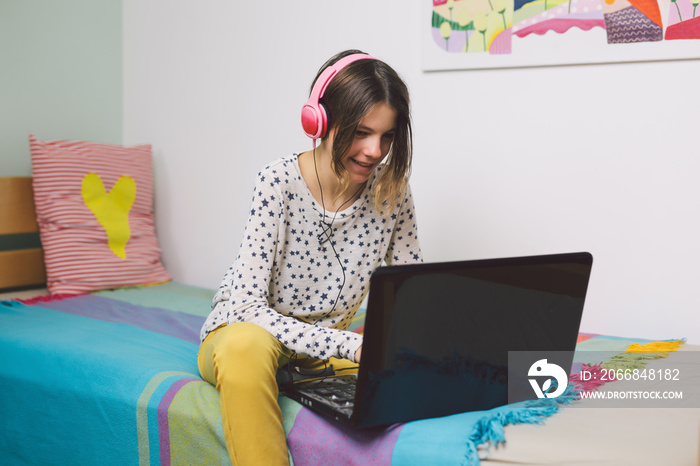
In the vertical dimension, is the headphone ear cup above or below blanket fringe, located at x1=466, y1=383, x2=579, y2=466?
above

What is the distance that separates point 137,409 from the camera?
45.0 inches

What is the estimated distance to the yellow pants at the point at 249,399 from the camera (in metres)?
0.91

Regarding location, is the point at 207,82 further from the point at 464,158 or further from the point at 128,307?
the point at 464,158

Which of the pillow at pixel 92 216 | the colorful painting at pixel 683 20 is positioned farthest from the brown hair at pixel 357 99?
the pillow at pixel 92 216

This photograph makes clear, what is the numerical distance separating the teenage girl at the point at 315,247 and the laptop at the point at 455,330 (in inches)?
4.4

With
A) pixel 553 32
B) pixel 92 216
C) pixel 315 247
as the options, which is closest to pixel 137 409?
pixel 315 247

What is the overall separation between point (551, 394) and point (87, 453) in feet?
2.92

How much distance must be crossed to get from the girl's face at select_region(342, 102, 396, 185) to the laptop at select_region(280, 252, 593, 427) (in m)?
0.35

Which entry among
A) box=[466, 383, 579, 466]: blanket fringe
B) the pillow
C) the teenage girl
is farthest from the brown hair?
the pillow

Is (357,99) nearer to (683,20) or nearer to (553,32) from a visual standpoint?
(553,32)

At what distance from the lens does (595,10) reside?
1.41 m

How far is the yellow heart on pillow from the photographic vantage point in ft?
6.31

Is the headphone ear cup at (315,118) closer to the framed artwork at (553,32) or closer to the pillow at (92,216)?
the framed artwork at (553,32)

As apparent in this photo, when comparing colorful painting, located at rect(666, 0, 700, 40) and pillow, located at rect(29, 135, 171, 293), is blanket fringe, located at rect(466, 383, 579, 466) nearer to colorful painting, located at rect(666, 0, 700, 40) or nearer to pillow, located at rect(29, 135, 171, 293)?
colorful painting, located at rect(666, 0, 700, 40)
